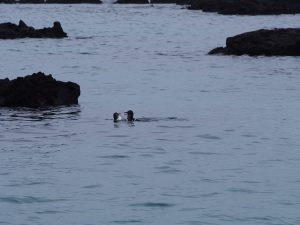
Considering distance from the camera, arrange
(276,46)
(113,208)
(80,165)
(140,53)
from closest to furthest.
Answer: (113,208)
(80,165)
(276,46)
(140,53)

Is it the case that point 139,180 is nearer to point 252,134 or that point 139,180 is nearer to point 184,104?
point 252,134

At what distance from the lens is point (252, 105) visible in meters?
22.1

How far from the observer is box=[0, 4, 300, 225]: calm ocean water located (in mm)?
11906

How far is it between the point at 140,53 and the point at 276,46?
6.48 metres

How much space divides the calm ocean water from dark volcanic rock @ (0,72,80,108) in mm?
477

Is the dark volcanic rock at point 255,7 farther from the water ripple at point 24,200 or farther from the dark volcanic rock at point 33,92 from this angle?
the water ripple at point 24,200

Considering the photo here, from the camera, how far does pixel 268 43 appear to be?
36.7 metres

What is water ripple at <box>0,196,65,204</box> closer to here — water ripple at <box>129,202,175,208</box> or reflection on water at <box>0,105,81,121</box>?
water ripple at <box>129,202,175,208</box>

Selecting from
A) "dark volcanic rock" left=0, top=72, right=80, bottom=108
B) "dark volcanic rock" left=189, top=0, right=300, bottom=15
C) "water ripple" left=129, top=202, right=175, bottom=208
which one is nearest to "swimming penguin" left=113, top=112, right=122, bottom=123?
"dark volcanic rock" left=0, top=72, right=80, bottom=108

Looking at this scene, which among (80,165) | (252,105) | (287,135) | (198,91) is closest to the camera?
(80,165)

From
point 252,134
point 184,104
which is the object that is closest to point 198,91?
point 184,104

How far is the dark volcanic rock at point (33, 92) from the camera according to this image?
20.8m

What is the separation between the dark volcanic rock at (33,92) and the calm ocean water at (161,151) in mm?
477

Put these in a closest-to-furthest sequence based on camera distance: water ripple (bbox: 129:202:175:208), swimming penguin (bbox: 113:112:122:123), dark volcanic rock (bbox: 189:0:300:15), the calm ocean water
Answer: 1. the calm ocean water
2. water ripple (bbox: 129:202:175:208)
3. swimming penguin (bbox: 113:112:122:123)
4. dark volcanic rock (bbox: 189:0:300:15)
